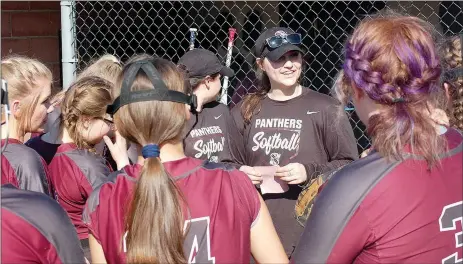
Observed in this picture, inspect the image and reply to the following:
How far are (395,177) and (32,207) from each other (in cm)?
105

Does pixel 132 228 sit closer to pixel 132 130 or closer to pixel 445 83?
pixel 132 130

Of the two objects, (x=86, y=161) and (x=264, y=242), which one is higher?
(x=264, y=242)

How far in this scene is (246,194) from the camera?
2.20m

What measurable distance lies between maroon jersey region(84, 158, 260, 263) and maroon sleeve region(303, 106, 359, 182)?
152 cm

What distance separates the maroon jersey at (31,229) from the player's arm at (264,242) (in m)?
0.60

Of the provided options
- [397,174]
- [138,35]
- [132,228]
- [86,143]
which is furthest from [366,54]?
[138,35]

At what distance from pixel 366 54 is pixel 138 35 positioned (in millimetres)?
5901

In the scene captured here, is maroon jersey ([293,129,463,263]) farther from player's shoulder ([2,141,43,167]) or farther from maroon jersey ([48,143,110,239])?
maroon jersey ([48,143,110,239])

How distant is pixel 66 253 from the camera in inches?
82.8

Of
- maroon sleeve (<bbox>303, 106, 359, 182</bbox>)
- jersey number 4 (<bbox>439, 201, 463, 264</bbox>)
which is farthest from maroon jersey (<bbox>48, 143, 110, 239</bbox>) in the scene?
jersey number 4 (<bbox>439, 201, 463, 264</bbox>)

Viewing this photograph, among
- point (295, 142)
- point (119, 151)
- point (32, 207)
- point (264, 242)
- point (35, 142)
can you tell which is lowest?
point (35, 142)

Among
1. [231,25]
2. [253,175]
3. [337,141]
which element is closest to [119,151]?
[253,175]

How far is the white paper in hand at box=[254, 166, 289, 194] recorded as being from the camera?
3.62 metres

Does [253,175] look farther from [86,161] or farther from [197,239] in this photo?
[197,239]
